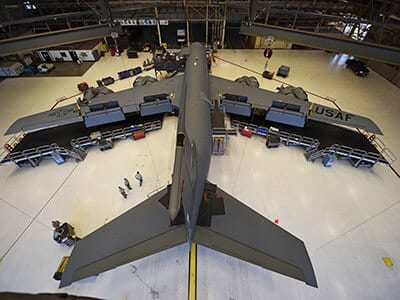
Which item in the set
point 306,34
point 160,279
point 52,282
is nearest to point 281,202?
point 160,279

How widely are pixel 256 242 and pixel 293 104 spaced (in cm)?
1121

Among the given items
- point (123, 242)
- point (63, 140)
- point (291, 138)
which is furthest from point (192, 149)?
point (63, 140)

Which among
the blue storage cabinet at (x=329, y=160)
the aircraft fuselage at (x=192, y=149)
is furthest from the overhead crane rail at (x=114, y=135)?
the blue storage cabinet at (x=329, y=160)

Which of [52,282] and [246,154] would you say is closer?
[52,282]

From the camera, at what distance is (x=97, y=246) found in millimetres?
6691

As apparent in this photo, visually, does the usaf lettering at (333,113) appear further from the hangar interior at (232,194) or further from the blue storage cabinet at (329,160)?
the hangar interior at (232,194)

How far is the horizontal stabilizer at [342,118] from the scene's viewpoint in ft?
42.1

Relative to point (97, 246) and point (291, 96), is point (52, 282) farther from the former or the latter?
point (291, 96)

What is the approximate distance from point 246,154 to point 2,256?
14.6m

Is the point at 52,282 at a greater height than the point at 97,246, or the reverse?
the point at 97,246

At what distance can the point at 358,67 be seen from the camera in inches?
930

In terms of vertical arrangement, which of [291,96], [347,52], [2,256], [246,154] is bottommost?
[2,256]

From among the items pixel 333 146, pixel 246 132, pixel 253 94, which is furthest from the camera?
pixel 253 94

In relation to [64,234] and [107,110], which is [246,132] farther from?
[64,234]
